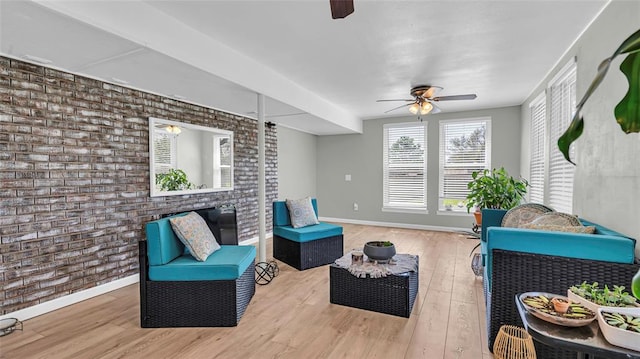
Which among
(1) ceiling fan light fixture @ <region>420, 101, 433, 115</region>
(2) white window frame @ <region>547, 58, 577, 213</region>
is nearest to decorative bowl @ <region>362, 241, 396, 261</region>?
(2) white window frame @ <region>547, 58, 577, 213</region>

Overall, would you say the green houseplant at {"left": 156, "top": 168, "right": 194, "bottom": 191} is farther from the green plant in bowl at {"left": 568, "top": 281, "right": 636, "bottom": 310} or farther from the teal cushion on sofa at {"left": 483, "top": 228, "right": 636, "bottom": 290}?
the green plant in bowl at {"left": 568, "top": 281, "right": 636, "bottom": 310}

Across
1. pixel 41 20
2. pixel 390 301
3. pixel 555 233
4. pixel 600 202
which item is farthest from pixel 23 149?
pixel 600 202

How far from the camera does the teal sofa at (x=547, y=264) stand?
1674 millimetres

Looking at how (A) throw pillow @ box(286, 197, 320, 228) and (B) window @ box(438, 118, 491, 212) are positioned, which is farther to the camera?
(B) window @ box(438, 118, 491, 212)

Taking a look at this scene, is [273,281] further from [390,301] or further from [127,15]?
[127,15]

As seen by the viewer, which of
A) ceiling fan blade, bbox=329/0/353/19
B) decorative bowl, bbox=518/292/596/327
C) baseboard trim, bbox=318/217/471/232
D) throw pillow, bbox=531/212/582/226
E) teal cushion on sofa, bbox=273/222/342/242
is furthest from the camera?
baseboard trim, bbox=318/217/471/232

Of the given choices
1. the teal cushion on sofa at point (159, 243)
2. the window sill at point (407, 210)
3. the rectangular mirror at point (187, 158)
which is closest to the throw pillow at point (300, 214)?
the rectangular mirror at point (187, 158)

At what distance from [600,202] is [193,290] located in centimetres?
321

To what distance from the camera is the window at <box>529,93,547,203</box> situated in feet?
13.8

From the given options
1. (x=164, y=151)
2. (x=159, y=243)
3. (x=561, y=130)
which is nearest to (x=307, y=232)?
(x=159, y=243)

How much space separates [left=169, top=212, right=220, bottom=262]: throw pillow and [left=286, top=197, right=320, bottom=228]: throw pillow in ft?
4.84

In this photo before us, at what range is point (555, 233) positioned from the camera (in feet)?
5.96

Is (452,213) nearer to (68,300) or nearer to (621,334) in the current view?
(621,334)

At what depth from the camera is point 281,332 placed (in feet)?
7.87
